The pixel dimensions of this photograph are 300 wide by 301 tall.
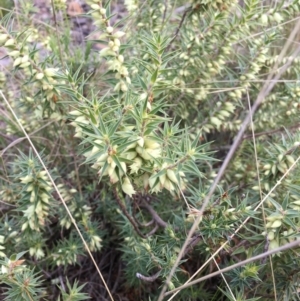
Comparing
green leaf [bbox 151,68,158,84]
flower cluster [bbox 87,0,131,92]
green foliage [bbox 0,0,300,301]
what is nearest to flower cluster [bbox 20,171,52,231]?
green foliage [bbox 0,0,300,301]

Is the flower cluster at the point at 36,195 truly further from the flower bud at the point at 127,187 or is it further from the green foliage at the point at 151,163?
the flower bud at the point at 127,187

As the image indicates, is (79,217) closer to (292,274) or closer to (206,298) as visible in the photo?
(206,298)

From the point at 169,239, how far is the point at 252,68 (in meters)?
0.89

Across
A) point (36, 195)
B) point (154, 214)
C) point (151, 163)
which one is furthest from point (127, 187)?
point (154, 214)

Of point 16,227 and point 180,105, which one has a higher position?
point 180,105

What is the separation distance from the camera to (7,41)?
144cm

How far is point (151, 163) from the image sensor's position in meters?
1.26

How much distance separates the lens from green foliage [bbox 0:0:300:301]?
4.26 feet

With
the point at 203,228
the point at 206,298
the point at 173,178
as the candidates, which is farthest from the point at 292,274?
the point at 173,178

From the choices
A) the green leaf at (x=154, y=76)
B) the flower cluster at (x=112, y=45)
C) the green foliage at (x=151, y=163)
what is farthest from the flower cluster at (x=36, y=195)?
the green leaf at (x=154, y=76)

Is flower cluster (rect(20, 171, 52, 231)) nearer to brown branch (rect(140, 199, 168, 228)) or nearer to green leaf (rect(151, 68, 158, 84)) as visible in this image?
brown branch (rect(140, 199, 168, 228))

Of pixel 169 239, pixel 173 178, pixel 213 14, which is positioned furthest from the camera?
pixel 213 14

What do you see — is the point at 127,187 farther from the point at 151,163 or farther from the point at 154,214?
the point at 154,214

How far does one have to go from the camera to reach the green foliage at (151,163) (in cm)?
130
